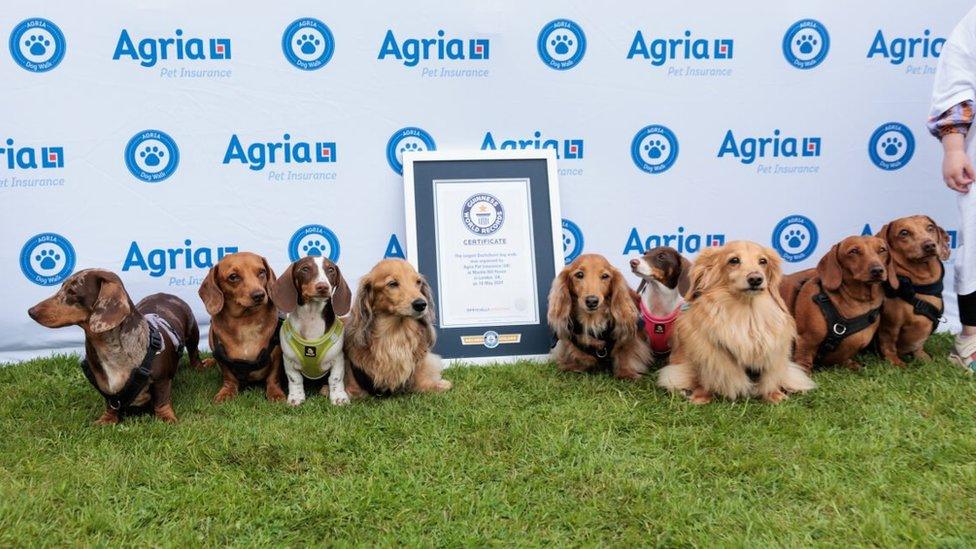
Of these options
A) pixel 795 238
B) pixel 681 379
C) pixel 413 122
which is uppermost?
pixel 413 122

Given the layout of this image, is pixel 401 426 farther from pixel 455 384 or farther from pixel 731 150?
pixel 731 150

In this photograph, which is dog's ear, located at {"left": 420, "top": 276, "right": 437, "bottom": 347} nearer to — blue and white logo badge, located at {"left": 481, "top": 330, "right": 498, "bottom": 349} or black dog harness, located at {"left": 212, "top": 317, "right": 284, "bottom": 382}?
blue and white logo badge, located at {"left": 481, "top": 330, "right": 498, "bottom": 349}

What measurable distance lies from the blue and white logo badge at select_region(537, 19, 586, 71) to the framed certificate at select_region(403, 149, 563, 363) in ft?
2.08

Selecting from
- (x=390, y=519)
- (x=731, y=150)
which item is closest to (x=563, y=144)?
(x=731, y=150)

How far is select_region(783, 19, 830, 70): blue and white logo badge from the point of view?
4.48 meters

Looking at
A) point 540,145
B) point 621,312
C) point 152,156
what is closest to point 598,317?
point 621,312

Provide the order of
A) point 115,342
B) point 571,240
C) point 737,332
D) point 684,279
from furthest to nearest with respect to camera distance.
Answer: point 571,240, point 684,279, point 737,332, point 115,342

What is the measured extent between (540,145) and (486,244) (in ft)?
2.69

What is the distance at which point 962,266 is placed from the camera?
3.68 meters

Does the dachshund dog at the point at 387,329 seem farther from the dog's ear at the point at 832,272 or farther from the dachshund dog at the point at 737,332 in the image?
the dog's ear at the point at 832,272

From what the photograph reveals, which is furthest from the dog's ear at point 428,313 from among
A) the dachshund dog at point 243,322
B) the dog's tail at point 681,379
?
the dog's tail at point 681,379

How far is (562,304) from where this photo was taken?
358 centimetres

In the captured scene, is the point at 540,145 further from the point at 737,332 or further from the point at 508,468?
the point at 508,468

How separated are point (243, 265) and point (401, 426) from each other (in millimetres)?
1148
